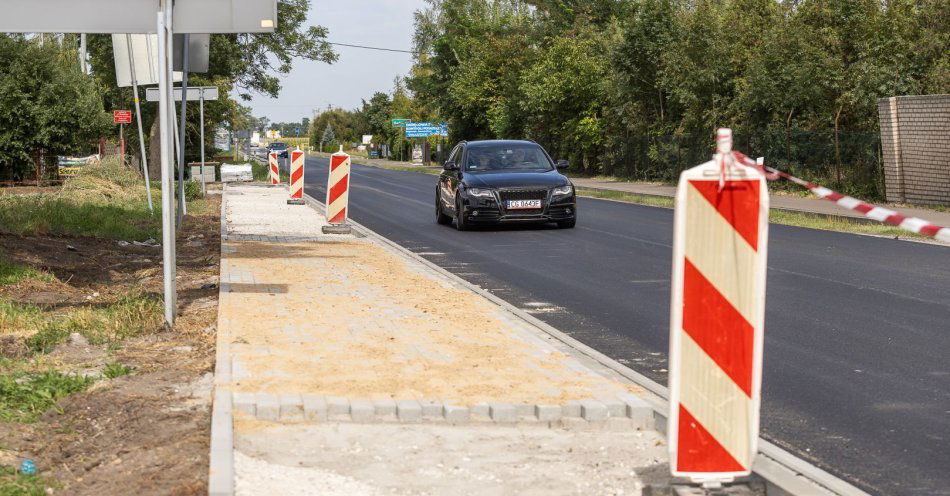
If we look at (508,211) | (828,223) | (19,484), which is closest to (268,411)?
(19,484)

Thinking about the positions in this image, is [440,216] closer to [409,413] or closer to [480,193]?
[480,193]

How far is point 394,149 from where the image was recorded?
116 m

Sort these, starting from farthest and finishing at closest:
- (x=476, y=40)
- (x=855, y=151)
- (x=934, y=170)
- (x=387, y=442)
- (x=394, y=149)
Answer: (x=394, y=149) < (x=476, y=40) < (x=855, y=151) < (x=934, y=170) < (x=387, y=442)

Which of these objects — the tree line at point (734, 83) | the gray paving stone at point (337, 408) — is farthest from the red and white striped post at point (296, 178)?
the gray paving stone at point (337, 408)

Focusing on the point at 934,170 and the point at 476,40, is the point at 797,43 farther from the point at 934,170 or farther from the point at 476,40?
the point at 476,40

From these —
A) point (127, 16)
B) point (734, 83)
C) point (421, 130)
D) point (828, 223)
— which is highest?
point (734, 83)

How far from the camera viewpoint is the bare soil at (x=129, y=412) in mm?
5246

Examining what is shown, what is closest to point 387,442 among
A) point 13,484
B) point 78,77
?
point 13,484

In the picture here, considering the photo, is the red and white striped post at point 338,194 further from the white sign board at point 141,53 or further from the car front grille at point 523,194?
the white sign board at point 141,53

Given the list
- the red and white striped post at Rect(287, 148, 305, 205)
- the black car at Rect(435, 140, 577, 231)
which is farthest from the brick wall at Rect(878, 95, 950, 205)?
the red and white striped post at Rect(287, 148, 305, 205)

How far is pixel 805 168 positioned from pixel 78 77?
2343cm

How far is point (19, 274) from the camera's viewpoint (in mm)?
11688

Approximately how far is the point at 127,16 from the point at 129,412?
426 centimetres

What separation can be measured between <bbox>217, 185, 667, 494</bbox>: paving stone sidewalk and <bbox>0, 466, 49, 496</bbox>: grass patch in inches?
32.5
